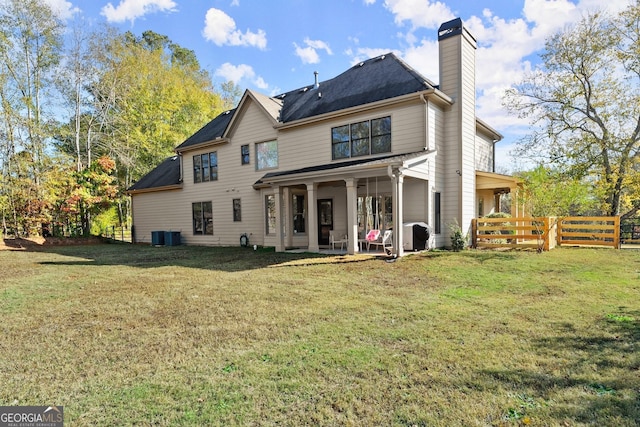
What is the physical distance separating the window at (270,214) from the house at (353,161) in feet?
0.15

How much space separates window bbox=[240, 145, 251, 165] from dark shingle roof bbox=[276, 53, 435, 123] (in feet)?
7.53

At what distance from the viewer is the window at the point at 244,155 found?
15934 mm

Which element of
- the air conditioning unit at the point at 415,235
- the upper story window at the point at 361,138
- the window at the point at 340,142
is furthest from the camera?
the window at the point at 340,142

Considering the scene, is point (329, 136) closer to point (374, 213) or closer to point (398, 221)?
point (374, 213)

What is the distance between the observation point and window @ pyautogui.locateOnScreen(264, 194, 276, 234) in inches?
589

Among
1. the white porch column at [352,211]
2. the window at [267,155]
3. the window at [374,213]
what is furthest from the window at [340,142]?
the window at [267,155]

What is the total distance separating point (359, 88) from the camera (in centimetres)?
1340

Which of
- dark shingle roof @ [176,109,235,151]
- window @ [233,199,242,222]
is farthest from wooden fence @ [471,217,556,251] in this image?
dark shingle roof @ [176,109,235,151]

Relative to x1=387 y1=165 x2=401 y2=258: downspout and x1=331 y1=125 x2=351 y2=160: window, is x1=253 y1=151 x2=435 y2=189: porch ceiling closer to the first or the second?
x1=387 y1=165 x2=401 y2=258: downspout

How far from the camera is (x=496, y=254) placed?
35.0 feet

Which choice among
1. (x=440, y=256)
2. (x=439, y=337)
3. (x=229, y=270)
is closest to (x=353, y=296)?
(x=439, y=337)

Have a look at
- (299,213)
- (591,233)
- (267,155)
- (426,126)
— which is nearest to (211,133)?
(267,155)

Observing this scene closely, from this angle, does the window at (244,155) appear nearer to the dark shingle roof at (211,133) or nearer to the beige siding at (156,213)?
the dark shingle roof at (211,133)

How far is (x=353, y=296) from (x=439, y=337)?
A: 2320mm
